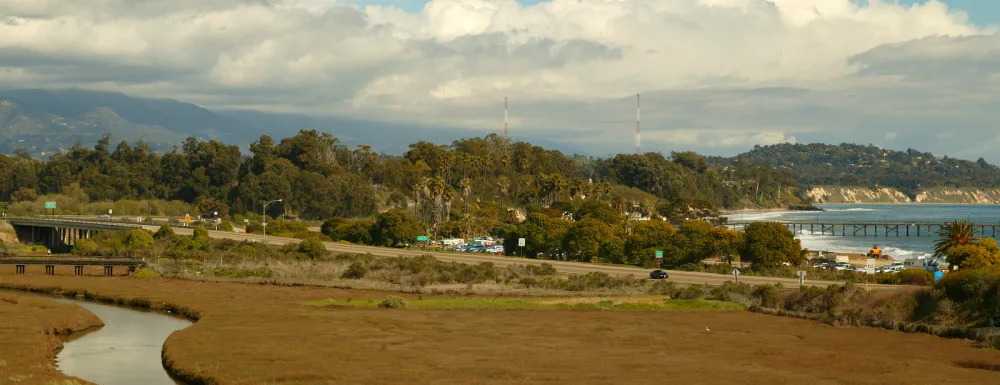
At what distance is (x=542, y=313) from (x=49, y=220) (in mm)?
123209

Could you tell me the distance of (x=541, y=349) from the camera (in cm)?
5112

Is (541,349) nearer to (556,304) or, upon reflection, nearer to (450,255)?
(556,304)

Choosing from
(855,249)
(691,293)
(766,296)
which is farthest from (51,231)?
(855,249)

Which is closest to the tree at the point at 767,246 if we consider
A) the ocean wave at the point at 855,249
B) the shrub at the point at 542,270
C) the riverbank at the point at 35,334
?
the shrub at the point at 542,270

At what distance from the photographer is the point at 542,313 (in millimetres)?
68812

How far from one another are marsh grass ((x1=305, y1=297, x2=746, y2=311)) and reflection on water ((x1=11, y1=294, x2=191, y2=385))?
12494 mm

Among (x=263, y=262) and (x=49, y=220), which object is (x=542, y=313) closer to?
(x=263, y=262)

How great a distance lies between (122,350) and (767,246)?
226ft

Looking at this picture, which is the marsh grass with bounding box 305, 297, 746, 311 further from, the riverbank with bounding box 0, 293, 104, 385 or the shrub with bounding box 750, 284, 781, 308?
the riverbank with bounding box 0, 293, 104, 385

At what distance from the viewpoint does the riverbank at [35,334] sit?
42375 millimetres

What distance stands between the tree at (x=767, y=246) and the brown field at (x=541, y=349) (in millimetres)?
32644

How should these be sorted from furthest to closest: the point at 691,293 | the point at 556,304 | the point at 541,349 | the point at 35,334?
the point at 691,293 → the point at 556,304 → the point at 35,334 → the point at 541,349

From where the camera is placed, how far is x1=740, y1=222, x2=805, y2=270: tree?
101 m

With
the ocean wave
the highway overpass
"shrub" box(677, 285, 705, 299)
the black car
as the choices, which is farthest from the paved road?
the ocean wave
